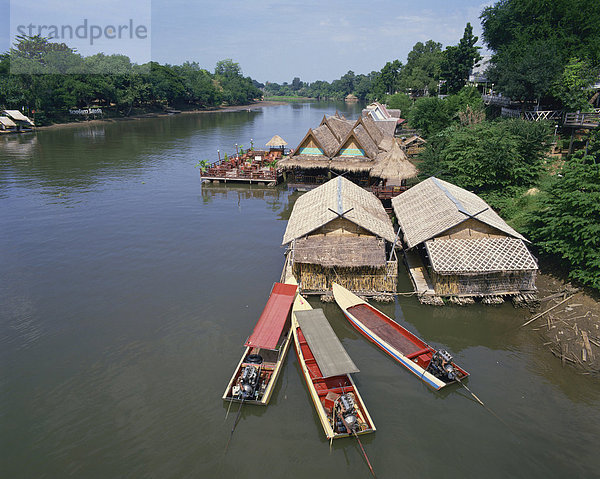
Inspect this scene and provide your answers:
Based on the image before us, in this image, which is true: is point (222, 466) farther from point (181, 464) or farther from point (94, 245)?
point (94, 245)

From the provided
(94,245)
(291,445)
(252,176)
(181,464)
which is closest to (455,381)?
(291,445)

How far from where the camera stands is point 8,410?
42.1ft

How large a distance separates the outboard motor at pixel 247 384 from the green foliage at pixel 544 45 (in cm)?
3943

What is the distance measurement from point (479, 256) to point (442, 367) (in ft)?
22.1

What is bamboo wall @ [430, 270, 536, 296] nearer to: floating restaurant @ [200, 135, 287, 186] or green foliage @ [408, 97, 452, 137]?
floating restaurant @ [200, 135, 287, 186]

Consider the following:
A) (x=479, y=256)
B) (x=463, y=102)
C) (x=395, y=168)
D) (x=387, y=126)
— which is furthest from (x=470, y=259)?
(x=463, y=102)

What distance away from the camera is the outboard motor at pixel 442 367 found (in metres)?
13.4

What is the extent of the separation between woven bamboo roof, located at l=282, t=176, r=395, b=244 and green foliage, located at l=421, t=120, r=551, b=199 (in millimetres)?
8040

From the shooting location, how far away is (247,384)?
12625 millimetres

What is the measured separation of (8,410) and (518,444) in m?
17.5

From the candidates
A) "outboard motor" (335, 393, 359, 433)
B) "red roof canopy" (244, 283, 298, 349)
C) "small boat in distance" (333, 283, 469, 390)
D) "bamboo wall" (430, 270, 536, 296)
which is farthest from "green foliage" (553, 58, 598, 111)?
"outboard motor" (335, 393, 359, 433)

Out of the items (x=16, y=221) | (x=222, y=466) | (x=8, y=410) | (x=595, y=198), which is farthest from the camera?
(x=16, y=221)

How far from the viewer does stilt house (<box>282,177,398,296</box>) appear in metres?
18.4

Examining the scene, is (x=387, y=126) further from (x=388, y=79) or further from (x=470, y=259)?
(x=388, y=79)
